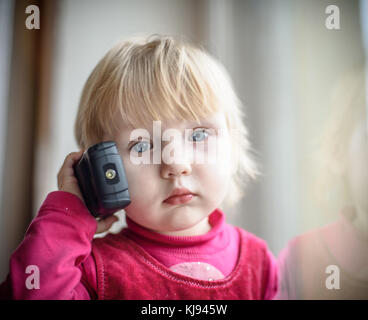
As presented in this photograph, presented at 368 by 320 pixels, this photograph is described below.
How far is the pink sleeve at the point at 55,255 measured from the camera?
1.92 feet

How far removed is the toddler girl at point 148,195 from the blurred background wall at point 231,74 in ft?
0.17

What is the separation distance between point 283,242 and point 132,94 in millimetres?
435

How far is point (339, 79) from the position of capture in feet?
2.57

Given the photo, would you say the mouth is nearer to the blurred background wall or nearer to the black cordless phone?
the black cordless phone

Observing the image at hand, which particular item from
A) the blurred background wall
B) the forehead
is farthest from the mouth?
the blurred background wall

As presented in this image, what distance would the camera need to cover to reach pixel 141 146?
0.63 meters

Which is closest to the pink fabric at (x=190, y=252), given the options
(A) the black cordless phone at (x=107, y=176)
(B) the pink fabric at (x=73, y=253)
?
(B) the pink fabric at (x=73, y=253)

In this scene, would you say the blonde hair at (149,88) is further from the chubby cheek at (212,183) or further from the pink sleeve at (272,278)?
the pink sleeve at (272,278)

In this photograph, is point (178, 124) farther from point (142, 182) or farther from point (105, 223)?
point (105, 223)

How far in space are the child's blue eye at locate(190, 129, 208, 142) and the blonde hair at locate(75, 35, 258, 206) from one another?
0.08 feet

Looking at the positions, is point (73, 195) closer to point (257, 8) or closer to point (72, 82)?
point (72, 82)

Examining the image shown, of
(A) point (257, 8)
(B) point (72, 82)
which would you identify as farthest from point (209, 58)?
(B) point (72, 82)

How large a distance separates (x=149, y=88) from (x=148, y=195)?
173 mm

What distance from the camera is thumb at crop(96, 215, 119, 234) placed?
2.28 feet
